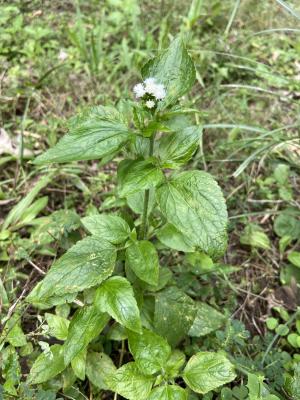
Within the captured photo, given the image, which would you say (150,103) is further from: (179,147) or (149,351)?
(149,351)

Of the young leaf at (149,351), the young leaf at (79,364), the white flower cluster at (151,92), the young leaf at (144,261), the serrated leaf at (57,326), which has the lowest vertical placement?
the young leaf at (79,364)

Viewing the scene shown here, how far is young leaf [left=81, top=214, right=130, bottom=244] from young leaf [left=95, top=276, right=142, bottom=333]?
145 millimetres

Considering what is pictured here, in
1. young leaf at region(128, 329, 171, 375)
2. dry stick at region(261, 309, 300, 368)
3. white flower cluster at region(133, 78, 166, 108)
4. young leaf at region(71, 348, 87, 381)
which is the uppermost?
white flower cluster at region(133, 78, 166, 108)

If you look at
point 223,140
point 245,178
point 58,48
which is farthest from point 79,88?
point 245,178

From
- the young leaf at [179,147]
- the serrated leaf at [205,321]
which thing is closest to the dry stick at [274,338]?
the serrated leaf at [205,321]

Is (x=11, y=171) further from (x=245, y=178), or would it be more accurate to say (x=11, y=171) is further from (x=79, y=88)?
(x=245, y=178)

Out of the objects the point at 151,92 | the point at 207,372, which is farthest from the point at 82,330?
the point at 151,92

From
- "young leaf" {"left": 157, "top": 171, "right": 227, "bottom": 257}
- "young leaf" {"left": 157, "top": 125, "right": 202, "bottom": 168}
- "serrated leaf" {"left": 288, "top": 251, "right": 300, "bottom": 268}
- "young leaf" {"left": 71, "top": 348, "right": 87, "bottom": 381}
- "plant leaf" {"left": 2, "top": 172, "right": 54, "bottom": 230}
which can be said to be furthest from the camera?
"plant leaf" {"left": 2, "top": 172, "right": 54, "bottom": 230}

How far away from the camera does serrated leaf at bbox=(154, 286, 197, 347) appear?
1416 millimetres

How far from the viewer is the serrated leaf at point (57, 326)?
1.39 metres

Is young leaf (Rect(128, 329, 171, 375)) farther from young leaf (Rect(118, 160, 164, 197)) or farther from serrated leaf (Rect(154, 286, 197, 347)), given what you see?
young leaf (Rect(118, 160, 164, 197))

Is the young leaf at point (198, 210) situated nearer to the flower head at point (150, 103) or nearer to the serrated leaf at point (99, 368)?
the flower head at point (150, 103)

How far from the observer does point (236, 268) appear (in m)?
1.77

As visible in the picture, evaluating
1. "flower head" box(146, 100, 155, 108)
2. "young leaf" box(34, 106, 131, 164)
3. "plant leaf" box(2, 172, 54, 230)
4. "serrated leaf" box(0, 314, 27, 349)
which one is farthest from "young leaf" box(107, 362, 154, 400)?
"plant leaf" box(2, 172, 54, 230)
